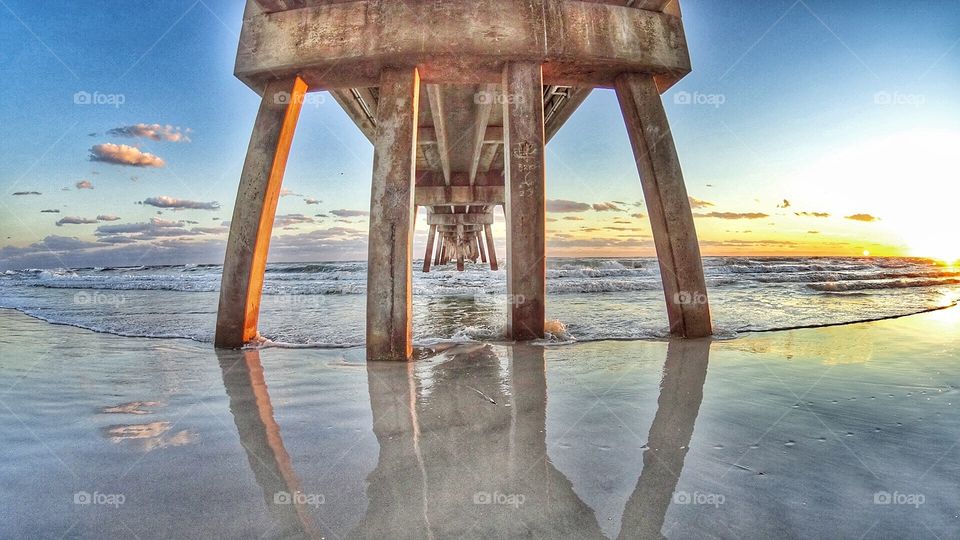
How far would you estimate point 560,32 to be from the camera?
5.21 meters

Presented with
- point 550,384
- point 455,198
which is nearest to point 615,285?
point 455,198

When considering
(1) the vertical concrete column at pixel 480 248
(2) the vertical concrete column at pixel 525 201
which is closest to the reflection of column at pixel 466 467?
(2) the vertical concrete column at pixel 525 201

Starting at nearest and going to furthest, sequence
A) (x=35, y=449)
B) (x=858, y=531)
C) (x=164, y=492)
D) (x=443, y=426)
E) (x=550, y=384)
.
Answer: (x=858, y=531)
(x=164, y=492)
(x=35, y=449)
(x=443, y=426)
(x=550, y=384)

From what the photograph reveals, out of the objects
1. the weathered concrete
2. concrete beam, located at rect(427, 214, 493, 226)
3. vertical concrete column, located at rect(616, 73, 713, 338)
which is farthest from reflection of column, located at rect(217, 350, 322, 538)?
the weathered concrete

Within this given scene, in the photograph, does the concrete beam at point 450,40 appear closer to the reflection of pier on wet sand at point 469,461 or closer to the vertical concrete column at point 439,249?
the reflection of pier on wet sand at point 469,461

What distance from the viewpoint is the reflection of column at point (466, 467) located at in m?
1.44

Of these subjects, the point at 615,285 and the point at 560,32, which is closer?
the point at 560,32

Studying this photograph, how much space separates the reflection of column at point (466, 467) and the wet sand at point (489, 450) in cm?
1

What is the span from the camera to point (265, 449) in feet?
6.85

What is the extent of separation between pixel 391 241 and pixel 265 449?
2.89 m

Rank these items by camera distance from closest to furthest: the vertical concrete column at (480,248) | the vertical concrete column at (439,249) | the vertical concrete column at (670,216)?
the vertical concrete column at (670,216), the vertical concrete column at (480,248), the vertical concrete column at (439,249)

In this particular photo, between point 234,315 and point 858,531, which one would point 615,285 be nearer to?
point 234,315

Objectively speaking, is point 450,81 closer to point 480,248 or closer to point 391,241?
point 391,241

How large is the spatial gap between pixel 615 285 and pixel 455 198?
8.33m
